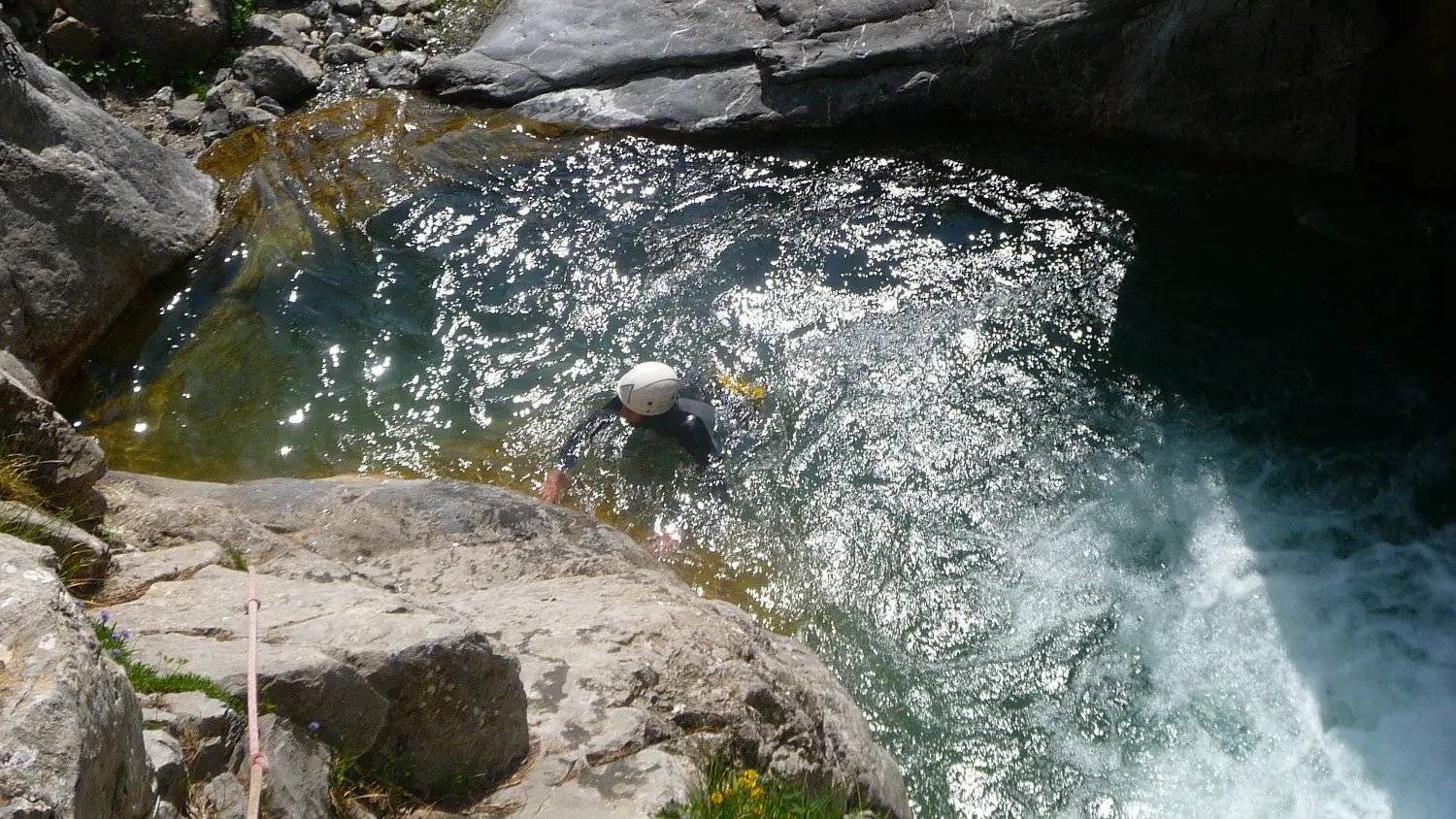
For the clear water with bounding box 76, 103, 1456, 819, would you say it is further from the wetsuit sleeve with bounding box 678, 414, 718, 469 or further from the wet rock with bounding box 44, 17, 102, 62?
the wet rock with bounding box 44, 17, 102, 62

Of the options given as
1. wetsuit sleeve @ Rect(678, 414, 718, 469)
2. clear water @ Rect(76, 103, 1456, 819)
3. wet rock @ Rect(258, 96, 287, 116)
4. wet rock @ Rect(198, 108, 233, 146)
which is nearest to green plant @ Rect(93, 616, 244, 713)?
clear water @ Rect(76, 103, 1456, 819)

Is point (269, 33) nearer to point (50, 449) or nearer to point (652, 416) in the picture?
point (652, 416)

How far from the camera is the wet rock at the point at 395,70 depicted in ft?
41.4

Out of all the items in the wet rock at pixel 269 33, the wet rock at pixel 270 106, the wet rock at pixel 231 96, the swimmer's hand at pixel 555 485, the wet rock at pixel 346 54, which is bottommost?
the swimmer's hand at pixel 555 485

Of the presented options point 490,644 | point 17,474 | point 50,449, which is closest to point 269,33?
point 50,449

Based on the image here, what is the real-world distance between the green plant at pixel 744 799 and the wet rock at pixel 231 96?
1069 cm

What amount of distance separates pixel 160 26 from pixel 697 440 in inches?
375

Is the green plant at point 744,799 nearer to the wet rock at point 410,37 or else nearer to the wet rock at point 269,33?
the wet rock at point 410,37

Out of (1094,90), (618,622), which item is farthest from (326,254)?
(1094,90)

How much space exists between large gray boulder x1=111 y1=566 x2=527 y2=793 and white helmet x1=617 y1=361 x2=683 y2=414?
3464mm

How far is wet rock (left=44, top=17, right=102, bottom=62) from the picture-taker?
12211mm

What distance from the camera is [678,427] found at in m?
7.93

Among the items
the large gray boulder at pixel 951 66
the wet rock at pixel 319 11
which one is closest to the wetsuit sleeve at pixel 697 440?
the large gray boulder at pixel 951 66

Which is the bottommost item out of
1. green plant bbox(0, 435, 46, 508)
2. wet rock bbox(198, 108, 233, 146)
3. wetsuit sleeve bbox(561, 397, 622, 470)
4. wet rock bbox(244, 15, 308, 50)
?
wetsuit sleeve bbox(561, 397, 622, 470)
